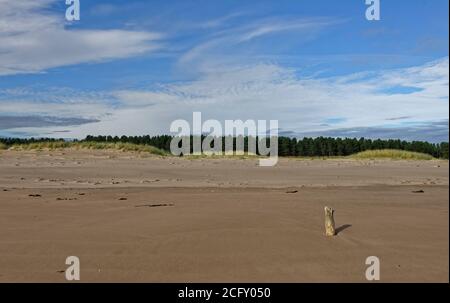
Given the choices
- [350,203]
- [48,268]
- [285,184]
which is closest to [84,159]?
[285,184]

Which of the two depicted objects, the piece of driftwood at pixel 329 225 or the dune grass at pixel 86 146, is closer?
the piece of driftwood at pixel 329 225

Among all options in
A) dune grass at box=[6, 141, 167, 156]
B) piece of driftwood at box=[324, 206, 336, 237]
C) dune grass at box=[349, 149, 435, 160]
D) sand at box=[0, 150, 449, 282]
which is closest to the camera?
sand at box=[0, 150, 449, 282]

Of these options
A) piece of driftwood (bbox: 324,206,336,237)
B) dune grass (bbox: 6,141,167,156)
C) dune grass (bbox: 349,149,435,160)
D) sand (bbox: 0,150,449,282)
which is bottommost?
sand (bbox: 0,150,449,282)

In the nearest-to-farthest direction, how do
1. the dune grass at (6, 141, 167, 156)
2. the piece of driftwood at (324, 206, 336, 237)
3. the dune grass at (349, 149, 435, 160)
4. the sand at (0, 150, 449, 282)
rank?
1. the sand at (0, 150, 449, 282)
2. the piece of driftwood at (324, 206, 336, 237)
3. the dune grass at (349, 149, 435, 160)
4. the dune grass at (6, 141, 167, 156)

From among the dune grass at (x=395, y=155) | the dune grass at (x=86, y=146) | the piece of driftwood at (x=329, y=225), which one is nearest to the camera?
the piece of driftwood at (x=329, y=225)

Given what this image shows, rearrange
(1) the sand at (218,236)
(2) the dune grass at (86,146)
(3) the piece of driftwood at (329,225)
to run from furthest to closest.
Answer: (2) the dune grass at (86,146), (3) the piece of driftwood at (329,225), (1) the sand at (218,236)

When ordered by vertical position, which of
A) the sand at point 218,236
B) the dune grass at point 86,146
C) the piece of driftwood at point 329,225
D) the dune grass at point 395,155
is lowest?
the sand at point 218,236

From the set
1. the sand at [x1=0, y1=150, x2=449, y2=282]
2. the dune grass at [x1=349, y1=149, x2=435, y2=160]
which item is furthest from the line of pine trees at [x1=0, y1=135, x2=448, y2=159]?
the sand at [x1=0, y1=150, x2=449, y2=282]

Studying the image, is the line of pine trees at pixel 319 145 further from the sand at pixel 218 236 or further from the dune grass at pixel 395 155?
the sand at pixel 218 236

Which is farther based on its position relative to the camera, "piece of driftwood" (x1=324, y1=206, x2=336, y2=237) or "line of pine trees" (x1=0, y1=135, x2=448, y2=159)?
"line of pine trees" (x1=0, y1=135, x2=448, y2=159)

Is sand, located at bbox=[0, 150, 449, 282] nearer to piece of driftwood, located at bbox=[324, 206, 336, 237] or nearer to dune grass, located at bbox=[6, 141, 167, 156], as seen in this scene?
piece of driftwood, located at bbox=[324, 206, 336, 237]

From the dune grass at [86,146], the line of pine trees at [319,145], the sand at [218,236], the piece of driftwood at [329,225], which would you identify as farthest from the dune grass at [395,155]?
the piece of driftwood at [329,225]
